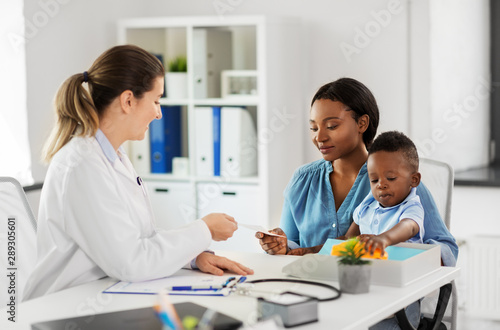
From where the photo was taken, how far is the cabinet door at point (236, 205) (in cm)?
377

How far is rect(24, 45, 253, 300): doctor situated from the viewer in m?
1.67

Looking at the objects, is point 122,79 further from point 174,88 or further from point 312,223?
Answer: point 174,88

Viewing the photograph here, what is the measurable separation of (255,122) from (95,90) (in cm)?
215

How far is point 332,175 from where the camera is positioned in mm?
2299

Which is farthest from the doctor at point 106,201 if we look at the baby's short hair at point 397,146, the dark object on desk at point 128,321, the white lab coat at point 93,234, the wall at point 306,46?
the wall at point 306,46

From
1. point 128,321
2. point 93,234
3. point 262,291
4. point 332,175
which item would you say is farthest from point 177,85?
point 128,321

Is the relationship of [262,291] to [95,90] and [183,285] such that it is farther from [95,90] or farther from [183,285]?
[95,90]

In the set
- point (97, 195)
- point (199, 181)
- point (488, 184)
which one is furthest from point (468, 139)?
point (97, 195)

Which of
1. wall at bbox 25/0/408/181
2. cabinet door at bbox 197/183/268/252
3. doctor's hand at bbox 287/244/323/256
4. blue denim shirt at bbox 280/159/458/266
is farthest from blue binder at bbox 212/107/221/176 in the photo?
doctor's hand at bbox 287/244/323/256

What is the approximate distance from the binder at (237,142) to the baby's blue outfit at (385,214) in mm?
1708

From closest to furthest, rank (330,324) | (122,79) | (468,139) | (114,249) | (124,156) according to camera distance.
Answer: (330,324)
(114,249)
(122,79)
(124,156)
(468,139)

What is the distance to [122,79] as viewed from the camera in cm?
182

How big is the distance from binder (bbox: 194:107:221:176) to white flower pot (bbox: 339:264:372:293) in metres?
2.32

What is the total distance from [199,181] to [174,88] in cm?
53
